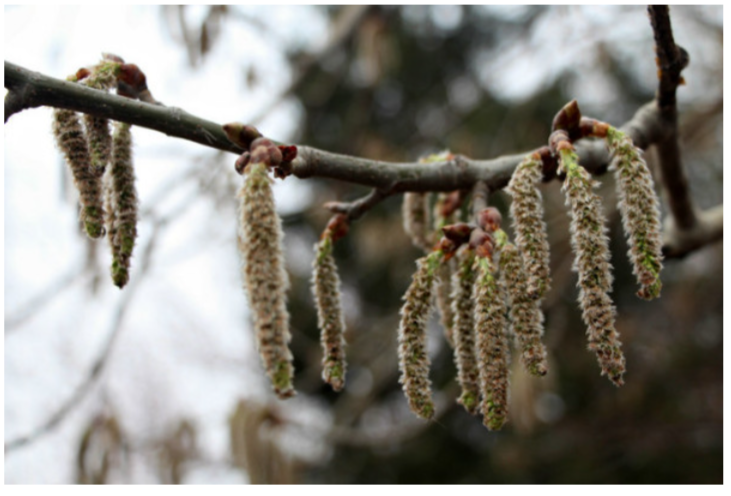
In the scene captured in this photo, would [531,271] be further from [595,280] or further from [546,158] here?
[546,158]

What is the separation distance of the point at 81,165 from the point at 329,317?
44 centimetres

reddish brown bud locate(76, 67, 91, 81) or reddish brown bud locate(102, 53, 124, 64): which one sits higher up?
reddish brown bud locate(102, 53, 124, 64)

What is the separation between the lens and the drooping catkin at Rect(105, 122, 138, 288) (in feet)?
3.09

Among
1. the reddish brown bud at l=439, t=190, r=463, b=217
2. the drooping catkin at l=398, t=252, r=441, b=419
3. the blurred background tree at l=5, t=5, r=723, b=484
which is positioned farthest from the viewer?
the blurred background tree at l=5, t=5, r=723, b=484

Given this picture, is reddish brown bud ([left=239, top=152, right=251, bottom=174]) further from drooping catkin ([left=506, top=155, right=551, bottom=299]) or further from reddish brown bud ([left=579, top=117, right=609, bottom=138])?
reddish brown bud ([left=579, top=117, right=609, bottom=138])

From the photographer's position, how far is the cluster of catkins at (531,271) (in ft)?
2.98

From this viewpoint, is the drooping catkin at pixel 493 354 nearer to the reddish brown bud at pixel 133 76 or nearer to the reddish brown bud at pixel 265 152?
the reddish brown bud at pixel 265 152

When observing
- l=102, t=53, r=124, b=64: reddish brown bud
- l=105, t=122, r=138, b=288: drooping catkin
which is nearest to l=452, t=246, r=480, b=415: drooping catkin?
l=105, t=122, r=138, b=288: drooping catkin

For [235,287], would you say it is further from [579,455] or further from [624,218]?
[624,218]

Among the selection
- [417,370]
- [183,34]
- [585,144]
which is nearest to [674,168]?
[585,144]

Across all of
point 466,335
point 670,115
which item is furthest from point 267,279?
point 670,115

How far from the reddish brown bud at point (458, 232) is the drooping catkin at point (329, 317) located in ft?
0.62

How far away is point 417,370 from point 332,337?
6.5 inches

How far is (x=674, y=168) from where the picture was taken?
1.74m
